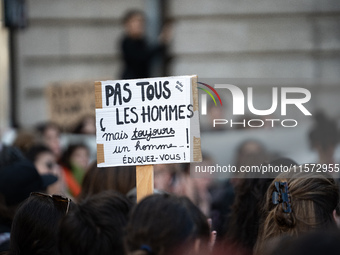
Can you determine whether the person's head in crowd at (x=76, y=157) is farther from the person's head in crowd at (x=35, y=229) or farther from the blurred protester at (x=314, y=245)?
the blurred protester at (x=314, y=245)

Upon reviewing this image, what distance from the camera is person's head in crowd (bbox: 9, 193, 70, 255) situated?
114 inches

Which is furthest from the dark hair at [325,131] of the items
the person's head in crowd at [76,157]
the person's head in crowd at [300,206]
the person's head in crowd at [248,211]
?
the person's head in crowd at [76,157]

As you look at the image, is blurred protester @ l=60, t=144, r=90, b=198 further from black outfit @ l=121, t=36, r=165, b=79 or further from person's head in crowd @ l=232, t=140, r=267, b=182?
person's head in crowd @ l=232, t=140, r=267, b=182

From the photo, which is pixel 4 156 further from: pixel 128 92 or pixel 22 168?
pixel 128 92

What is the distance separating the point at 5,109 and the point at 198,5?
316 centimetres

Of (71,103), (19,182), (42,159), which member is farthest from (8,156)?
(71,103)

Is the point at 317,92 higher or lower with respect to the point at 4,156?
higher

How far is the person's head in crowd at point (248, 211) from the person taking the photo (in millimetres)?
3666

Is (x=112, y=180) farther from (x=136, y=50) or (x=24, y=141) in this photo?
(x=136, y=50)

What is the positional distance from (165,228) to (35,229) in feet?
2.77

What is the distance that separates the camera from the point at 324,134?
12.2ft

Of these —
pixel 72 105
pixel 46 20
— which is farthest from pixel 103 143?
pixel 46 20

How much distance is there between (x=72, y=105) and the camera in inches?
311

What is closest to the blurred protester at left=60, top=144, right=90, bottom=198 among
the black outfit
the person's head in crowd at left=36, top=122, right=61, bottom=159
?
the person's head in crowd at left=36, top=122, right=61, bottom=159
